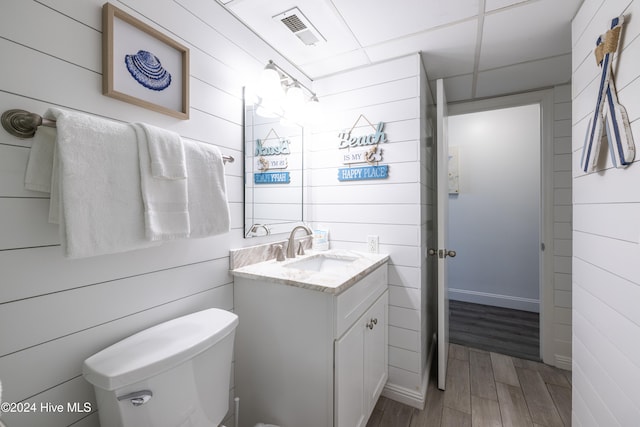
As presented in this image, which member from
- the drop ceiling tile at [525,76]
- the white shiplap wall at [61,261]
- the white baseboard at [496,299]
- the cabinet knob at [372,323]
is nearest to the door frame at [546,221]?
the drop ceiling tile at [525,76]

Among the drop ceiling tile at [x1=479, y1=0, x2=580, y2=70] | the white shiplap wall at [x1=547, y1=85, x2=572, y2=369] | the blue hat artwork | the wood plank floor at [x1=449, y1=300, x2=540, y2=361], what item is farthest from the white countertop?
the wood plank floor at [x1=449, y1=300, x2=540, y2=361]

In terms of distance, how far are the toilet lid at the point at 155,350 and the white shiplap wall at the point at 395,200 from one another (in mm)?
1075

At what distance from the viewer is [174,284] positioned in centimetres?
107

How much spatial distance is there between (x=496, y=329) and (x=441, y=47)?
2653 millimetres

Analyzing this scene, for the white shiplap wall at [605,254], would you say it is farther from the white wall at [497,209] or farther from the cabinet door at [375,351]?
the white wall at [497,209]

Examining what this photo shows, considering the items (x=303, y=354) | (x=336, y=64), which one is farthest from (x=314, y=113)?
A: (x=303, y=354)

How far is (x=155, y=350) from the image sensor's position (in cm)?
80

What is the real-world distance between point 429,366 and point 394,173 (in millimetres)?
1490

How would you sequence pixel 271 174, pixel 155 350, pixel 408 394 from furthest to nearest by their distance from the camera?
1. pixel 408 394
2. pixel 271 174
3. pixel 155 350

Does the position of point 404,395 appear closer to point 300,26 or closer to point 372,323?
point 372,323

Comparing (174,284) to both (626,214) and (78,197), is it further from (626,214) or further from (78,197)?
(626,214)

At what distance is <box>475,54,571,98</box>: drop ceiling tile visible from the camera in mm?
1784

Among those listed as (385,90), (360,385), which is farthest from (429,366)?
(385,90)

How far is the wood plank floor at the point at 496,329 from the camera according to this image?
7.75ft
